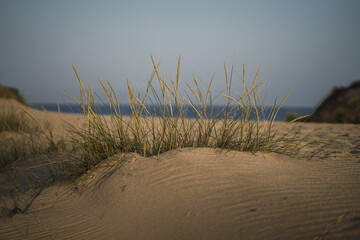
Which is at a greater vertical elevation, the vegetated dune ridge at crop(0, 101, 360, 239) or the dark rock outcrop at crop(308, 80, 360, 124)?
the dark rock outcrop at crop(308, 80, 360, 124)

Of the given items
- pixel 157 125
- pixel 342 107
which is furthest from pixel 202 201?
pixel 342 107

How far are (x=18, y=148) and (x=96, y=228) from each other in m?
2.36

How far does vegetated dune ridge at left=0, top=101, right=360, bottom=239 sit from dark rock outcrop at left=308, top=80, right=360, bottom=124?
6.73 metres

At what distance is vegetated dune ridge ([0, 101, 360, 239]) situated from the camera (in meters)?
1.14

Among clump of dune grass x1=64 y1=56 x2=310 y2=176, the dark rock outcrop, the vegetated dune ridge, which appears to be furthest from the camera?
the dark rock outcrop

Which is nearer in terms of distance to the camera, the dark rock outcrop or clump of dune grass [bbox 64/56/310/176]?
clump of dune grass [bbox 64/56/310/176]

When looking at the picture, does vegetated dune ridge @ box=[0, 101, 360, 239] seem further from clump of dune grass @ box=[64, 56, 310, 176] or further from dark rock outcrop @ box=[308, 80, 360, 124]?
dark rock outcrop @ box=[308, 80, 360, 124]

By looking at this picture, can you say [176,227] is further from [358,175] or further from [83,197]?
[358,175]

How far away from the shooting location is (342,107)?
9320mm

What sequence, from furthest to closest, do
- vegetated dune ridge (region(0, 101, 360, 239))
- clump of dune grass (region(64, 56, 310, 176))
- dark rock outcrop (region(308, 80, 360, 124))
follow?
dark rock outcrop (region(308, 80, 360, 124)) → clump of dune grass (region(64, 56, 310, 176)) → vegetated dune ridge (region(0, 101, 360, 239))

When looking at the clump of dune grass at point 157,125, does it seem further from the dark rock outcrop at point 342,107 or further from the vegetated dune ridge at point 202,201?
the dark rock outcrop at point 342,107

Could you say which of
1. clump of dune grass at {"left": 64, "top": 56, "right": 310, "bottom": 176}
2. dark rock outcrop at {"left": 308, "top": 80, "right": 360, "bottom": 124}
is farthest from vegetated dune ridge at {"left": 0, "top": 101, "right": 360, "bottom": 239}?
dark rock outcrop at {"left": 308, "top": 80, "right": 360, "bottom": 124}

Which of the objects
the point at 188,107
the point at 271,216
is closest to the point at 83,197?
the point at 188,107

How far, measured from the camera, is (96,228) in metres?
1.33
